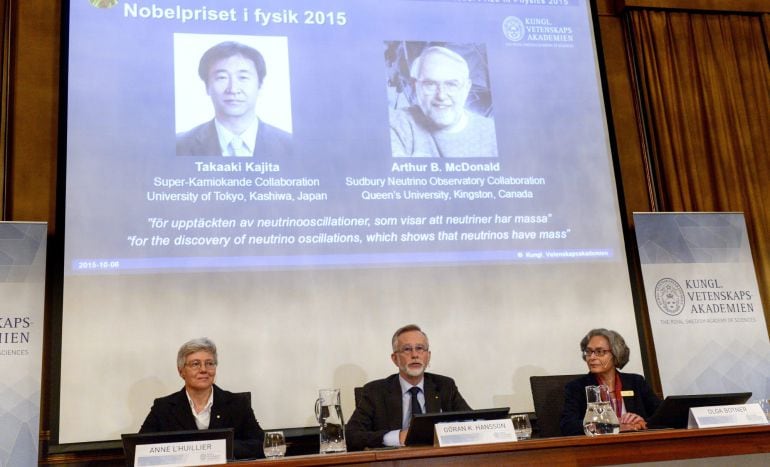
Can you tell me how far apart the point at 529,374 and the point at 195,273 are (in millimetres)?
1829

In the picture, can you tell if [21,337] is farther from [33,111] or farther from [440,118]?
[440,118]

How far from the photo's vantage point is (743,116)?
546cm

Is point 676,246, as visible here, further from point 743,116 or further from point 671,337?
point 743,116

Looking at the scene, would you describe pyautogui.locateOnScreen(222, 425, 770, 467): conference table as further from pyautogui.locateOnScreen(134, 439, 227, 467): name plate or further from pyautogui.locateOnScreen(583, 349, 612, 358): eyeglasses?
pyautogui.locateOnScreen(583, 349, 612, 358): eyeglasses

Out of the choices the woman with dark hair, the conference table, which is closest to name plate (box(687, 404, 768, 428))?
the conference table

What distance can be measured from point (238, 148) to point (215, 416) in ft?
4.79

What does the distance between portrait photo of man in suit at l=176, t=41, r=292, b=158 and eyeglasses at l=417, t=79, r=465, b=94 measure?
2.79 ft

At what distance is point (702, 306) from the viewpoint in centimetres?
465

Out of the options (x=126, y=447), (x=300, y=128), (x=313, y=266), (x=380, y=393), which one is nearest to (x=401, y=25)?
(x=300, y=128)

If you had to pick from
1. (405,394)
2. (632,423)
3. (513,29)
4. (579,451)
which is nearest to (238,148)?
(405,394)

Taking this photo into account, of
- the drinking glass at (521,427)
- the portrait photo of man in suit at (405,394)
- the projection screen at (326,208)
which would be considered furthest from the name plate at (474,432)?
the projection screen at (326,208)

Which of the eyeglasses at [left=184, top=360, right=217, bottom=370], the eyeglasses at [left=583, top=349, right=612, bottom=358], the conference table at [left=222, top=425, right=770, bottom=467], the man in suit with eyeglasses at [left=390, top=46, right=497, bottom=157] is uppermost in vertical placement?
the man in suit with eyeglasses at [left=390, top=46, right=497, bottom=157]

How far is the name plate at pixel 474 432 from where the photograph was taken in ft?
7.98

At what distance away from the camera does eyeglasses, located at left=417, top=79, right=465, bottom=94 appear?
15.6 feet
